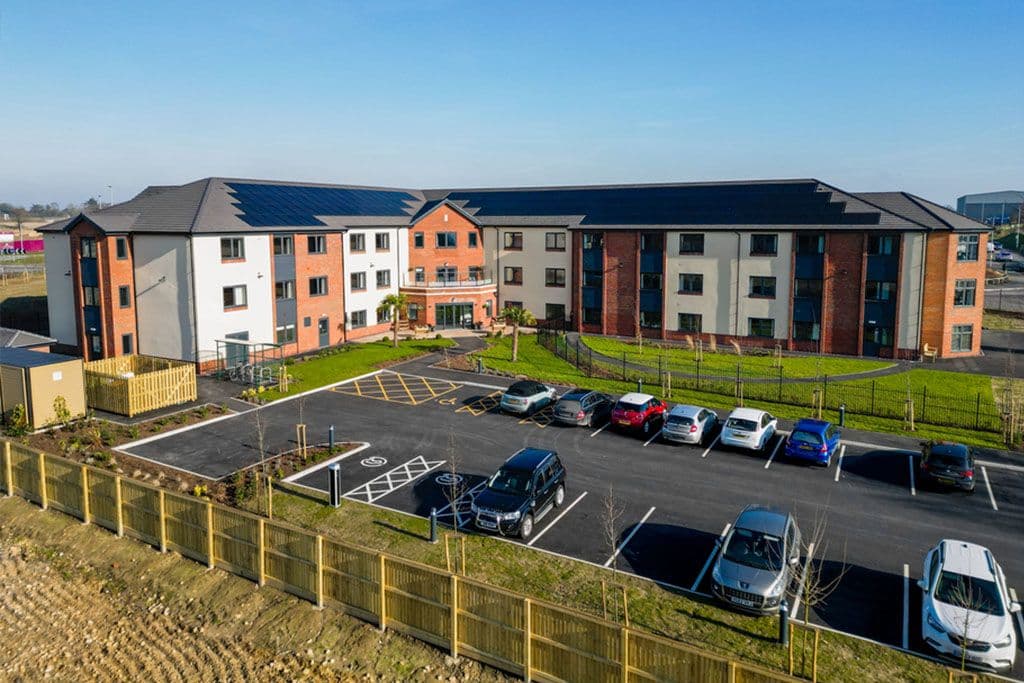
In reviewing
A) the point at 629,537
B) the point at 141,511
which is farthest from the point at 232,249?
the point at 629,537

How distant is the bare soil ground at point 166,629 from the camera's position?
17.5 meters

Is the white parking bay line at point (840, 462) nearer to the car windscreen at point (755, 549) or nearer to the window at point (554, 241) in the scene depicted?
the car windscreen at point (755, 549)

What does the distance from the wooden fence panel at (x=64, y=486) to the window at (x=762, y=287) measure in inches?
1792

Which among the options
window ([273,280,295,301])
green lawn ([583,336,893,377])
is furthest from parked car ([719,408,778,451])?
window ([273,280,295,301])

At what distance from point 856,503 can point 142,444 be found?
28308 millimetres

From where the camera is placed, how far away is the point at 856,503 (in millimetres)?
26891

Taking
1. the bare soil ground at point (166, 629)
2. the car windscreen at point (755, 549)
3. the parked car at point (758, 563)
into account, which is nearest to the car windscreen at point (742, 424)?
the parked car at point (758, 563)

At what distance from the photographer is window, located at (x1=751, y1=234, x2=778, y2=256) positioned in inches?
2173

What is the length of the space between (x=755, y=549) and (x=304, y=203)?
45205mm

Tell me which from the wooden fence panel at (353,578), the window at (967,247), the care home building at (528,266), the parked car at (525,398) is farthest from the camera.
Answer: the window at (967,247)

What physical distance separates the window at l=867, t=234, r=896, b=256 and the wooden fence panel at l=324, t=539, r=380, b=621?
44946 mm

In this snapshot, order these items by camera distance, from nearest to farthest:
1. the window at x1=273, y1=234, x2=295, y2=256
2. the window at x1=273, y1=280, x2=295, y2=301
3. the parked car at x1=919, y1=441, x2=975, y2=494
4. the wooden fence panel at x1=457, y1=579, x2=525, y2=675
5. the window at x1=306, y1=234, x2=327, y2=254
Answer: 1. the wooden fence panel at x1=457, y1=579, x2=525, y2=675
2. the parked car at x1=919, y1=441, x2=975, y2=494
3. the window at x1=273, y1=234, x2=295, y2=256
4. the window at x1=273, y1=280, x2=295, y2=301
5. the window at x1=306, y1=234, x2=327, y2=254

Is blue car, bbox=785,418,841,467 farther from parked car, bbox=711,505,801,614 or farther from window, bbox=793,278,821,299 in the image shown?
window, bbox=793,278,821,299

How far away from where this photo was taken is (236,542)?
20875 millimetres
